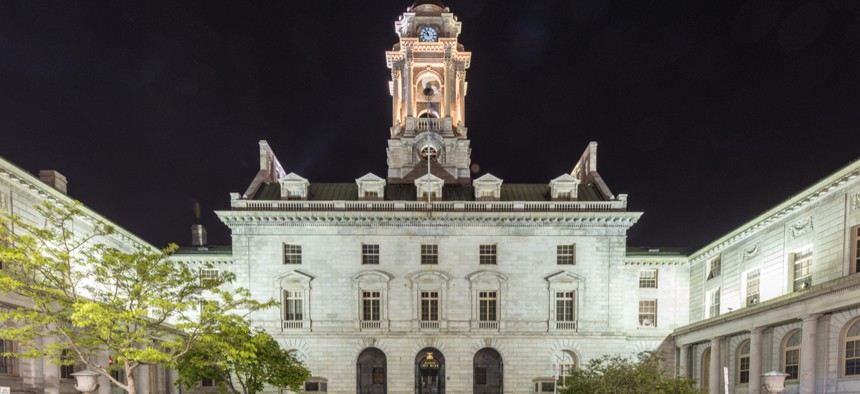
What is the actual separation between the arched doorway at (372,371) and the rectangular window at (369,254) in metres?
6.87

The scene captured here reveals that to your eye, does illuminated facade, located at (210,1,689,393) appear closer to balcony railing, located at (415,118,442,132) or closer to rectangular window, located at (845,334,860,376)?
balcony railing, located at (415,118,442,132)

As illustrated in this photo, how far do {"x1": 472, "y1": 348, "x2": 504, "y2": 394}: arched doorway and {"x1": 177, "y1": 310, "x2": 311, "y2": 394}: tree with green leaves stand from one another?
14.8 metres

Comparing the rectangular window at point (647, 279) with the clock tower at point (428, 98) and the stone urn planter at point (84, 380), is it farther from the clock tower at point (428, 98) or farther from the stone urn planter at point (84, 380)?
the stone urn planter at point (84, 380)

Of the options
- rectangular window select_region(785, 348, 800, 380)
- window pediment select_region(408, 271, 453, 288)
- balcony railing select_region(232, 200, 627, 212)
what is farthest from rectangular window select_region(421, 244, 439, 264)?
rectangular window select_region(785, 348, 800, 380)

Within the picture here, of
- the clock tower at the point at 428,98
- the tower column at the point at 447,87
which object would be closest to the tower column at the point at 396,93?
the clock tower at the point at 428,98

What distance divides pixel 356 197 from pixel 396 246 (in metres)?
6.34

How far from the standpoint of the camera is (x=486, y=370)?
3694 centimetres

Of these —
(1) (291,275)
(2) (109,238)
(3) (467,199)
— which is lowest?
(1) (291,275)

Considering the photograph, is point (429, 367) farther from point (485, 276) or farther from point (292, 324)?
point (292, 324)

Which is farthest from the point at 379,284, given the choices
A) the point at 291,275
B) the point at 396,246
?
the point at 291,275

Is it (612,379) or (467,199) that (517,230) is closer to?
(467,199)

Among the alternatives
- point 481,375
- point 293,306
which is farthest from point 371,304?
point 481,375

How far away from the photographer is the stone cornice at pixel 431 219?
121 ft

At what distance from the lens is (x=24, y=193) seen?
2355cm
